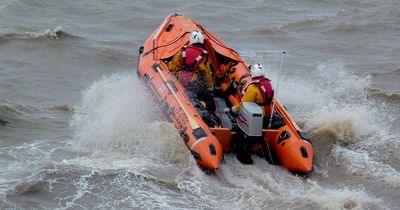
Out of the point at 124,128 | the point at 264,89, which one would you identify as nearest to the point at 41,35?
the point at 124,128

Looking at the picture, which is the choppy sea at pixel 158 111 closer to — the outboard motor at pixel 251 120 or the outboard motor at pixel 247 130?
the outboard motor at pixel 247 130

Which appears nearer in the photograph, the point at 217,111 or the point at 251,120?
the point at 251,120

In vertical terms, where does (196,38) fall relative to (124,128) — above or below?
above

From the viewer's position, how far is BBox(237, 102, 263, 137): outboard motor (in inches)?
313

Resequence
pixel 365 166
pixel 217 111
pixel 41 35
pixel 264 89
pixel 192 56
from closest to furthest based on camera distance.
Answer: pixel 365 166 → pixel 264 89 → pixel 217 111 → pixel 192 56 → pixel 41 35

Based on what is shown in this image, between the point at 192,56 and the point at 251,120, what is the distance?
1.90 m

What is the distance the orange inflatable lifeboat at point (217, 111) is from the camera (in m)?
8.01

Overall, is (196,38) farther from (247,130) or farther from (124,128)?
(247,130)

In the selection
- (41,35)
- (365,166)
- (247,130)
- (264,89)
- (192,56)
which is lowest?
A: (365,166)

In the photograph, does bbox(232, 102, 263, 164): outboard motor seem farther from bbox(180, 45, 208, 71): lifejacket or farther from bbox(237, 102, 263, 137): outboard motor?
bbox(180, 45, 208, 71): lifejacket

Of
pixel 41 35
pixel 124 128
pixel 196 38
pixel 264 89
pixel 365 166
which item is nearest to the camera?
pixel 365 166

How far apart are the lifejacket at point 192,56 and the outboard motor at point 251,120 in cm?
160

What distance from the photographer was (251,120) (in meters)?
7.95

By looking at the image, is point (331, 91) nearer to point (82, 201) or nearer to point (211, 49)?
point (211, 49)
